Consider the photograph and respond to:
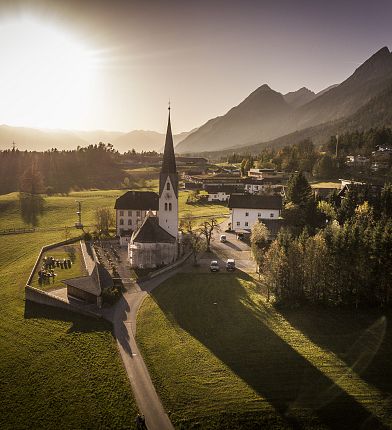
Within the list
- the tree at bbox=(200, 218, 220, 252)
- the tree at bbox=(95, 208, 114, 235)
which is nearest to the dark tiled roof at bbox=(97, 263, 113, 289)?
the tree at bbox=(200, 218, 220, 252)

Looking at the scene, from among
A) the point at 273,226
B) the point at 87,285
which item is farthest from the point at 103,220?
the point at 87,285

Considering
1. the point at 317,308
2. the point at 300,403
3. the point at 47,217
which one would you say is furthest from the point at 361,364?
the point at 47,217

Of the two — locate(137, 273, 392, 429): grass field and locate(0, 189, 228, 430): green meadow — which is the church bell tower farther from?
locate(0, 189, 228, 430): green meadow

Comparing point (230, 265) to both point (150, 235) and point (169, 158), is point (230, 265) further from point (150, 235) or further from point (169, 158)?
point (169, 158)

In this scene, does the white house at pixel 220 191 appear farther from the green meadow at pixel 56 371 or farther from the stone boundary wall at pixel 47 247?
the green meadow at pixel 56 371

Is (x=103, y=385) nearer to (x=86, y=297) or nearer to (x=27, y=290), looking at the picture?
(x=86, y=297)

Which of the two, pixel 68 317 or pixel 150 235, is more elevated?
pixel 150 235

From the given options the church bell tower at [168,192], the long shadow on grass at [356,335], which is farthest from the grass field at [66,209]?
the long shadow on grass at [356,335]

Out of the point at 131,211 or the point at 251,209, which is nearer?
the point at 131,211
